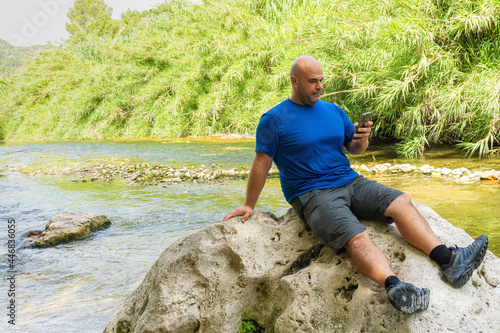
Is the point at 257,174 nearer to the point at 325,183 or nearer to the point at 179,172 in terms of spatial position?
the point at 325,183

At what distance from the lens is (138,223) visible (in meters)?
6.18

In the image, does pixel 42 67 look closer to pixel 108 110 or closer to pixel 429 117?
pixel 108 110

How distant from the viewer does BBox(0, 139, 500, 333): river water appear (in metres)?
3.82

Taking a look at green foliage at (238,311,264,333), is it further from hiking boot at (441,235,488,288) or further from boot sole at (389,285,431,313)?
hiking boot at (441,235,488,288)

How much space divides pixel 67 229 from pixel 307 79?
4274 millimetres

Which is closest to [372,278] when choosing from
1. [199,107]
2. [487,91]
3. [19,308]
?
[19,308]

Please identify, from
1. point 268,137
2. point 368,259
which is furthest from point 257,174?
point 368,259

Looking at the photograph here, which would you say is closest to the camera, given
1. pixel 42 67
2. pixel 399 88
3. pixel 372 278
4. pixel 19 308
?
pixel 372 278

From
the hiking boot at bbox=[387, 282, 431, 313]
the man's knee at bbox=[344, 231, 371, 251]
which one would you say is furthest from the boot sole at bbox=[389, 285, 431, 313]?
the man's knee at bbox=[344, 231, 371, 251]

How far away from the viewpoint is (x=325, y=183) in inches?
104

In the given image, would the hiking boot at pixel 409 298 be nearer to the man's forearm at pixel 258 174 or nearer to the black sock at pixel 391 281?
the black sock at pixel 391 281

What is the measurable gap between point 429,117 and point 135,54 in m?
17.1

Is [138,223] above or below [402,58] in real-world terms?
below

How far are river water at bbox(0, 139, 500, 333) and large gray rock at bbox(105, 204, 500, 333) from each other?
1.18 meters
